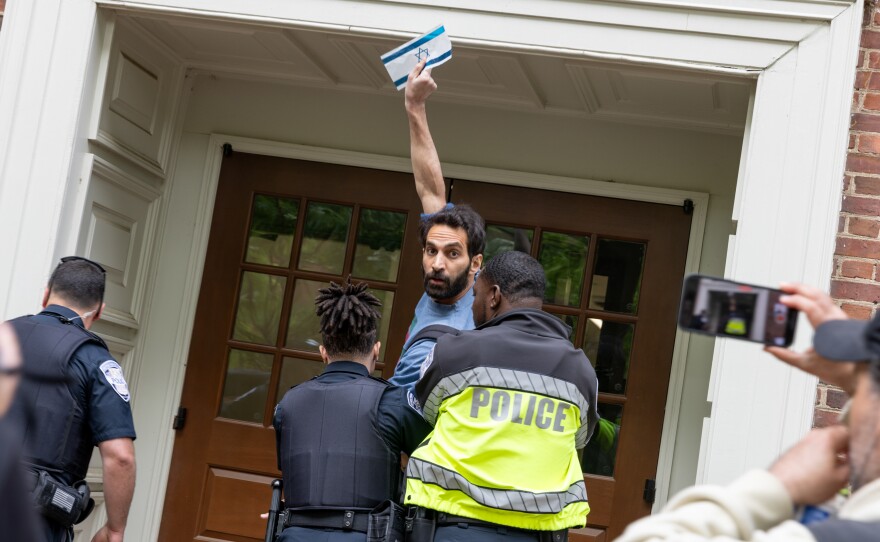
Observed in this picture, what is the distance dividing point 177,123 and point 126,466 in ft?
7.57

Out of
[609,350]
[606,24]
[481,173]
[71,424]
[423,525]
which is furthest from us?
[481,173]

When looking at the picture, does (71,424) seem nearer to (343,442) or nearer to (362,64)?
(343,442)

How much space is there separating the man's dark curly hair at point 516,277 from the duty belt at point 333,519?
90cm

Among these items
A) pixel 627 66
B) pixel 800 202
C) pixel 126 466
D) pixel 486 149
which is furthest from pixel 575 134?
pixel 126 466

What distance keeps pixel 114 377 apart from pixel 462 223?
1.40 m

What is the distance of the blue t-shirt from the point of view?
12.2 feet

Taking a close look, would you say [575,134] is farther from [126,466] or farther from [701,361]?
[126,466]

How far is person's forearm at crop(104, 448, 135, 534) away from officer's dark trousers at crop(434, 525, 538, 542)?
4.13ft

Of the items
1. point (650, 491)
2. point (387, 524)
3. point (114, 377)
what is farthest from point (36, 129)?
point (650, 491)

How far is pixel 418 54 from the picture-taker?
160 inches

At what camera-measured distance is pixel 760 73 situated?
4.03 m

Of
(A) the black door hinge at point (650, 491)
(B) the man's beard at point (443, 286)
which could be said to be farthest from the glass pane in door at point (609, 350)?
(B) the man's beard at point (443, 286)

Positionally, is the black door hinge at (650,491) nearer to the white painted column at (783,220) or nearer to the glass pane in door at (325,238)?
the white painted column at (783,220)

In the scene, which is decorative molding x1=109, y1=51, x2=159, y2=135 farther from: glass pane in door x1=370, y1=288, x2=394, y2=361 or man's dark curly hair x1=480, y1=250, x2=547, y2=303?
man's dark curly hair x1=480, y1=250, x2=547, y2=303
